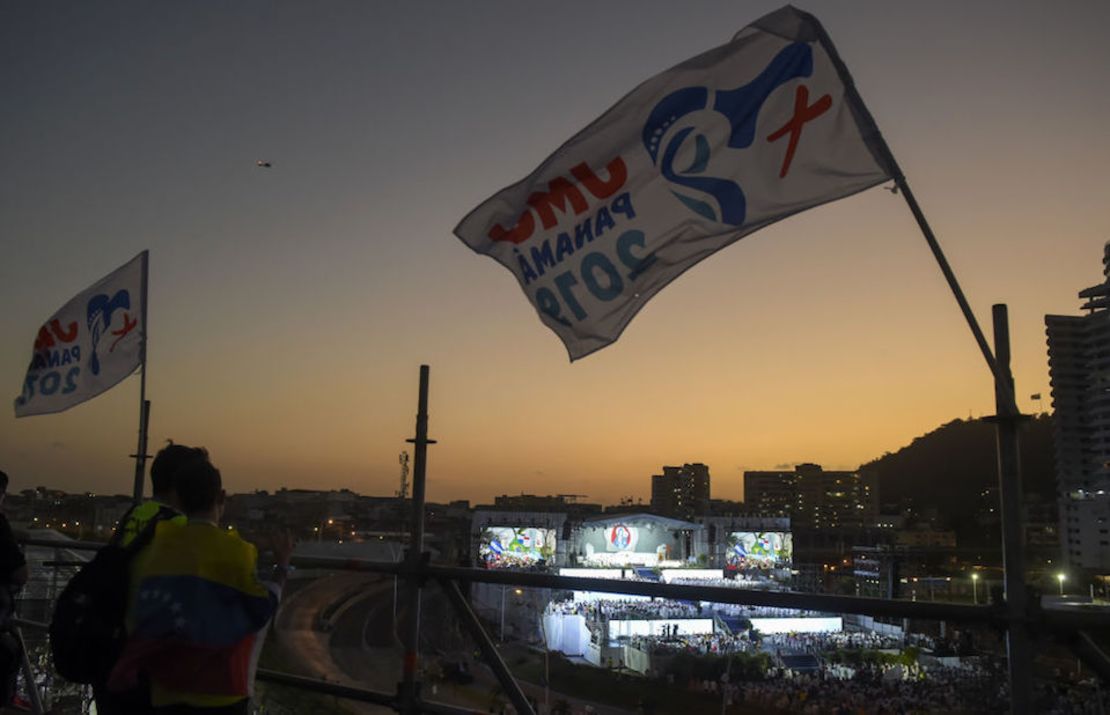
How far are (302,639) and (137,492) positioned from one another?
1726 centimetres

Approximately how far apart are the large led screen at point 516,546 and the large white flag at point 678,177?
192 feet

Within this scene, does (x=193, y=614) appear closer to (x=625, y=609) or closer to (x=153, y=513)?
(x=153, y=513)

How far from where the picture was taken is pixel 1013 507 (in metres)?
2.87

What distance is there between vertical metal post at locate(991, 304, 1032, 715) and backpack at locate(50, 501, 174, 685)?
313 cm

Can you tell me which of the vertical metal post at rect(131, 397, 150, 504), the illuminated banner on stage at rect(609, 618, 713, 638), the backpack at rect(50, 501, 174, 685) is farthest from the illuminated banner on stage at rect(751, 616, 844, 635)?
the backpack at rect(50, 501, 174, 685)

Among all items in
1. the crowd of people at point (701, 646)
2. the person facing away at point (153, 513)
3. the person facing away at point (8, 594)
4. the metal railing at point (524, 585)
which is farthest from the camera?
the crowd of people at point (701, 646)

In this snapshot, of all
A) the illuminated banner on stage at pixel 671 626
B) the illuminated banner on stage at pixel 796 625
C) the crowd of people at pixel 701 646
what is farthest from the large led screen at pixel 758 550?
the crowd of people at pixel 701 646

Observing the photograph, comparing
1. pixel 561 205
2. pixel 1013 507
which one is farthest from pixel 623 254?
pixel 1013 507

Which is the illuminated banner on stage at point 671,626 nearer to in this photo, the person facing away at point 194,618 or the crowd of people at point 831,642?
the crowd of people at point 831,642

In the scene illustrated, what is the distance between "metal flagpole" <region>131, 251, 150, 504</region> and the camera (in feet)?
23.9

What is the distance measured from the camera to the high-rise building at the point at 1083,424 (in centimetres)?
8694

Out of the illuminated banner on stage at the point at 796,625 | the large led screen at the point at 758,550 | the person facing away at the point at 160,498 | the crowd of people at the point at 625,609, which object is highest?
the person facing away at the point at 160,498

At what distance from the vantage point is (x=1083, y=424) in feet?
373

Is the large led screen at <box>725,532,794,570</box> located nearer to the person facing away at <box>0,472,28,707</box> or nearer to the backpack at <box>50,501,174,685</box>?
the person facing away at <box>0,472,28,707</box>
